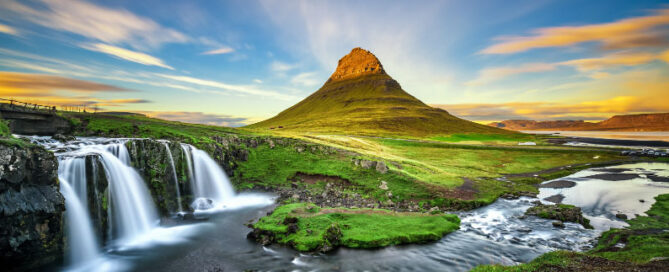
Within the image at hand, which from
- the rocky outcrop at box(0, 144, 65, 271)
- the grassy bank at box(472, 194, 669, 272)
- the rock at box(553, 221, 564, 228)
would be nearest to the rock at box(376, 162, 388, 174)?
the rock at box(553, 221, 564, 228)

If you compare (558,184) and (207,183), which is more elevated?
(207,183)

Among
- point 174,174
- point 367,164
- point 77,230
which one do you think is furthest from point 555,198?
point 77,230

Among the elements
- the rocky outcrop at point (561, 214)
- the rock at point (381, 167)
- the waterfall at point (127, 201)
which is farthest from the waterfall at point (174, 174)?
the rocky outcrop at point (561, 214)

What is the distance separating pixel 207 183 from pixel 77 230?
51.9 ft

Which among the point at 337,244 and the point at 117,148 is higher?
the point at 117,148

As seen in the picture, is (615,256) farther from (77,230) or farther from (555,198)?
(77,230)

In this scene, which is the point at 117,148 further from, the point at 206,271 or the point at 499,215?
the point at 499,215

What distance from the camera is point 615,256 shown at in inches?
609

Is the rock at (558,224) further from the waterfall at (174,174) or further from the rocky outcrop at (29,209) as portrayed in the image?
the rocky outcrop at (29,209)

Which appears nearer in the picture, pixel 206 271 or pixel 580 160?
pixel 206 271

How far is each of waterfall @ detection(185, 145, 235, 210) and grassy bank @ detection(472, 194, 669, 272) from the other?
28.0 m

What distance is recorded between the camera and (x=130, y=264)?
18516 mm

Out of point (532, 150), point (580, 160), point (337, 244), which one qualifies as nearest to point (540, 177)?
point (580, 160)

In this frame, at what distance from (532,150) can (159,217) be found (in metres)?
97.3
